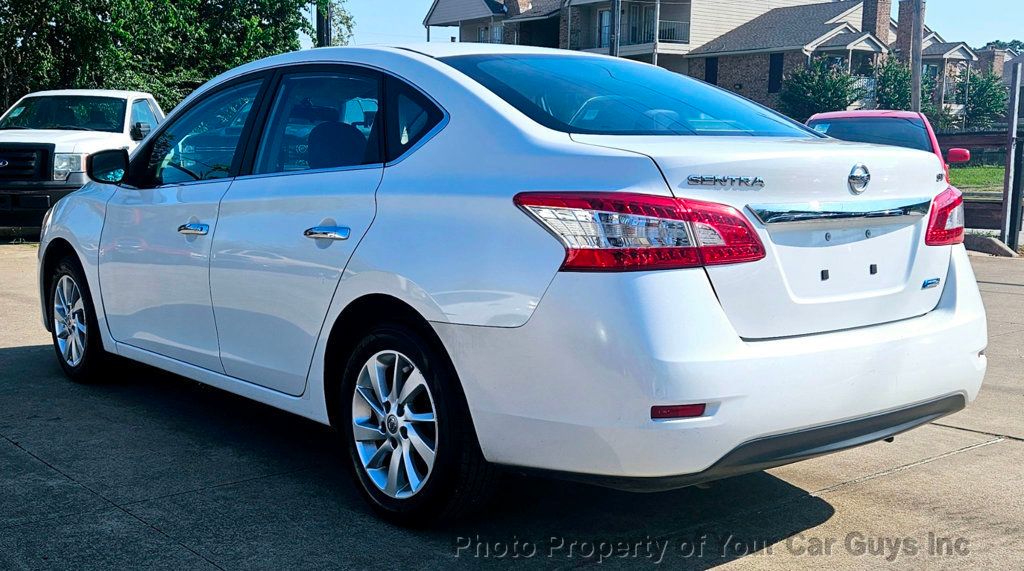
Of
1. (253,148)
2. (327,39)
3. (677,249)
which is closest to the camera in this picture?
(677,249)

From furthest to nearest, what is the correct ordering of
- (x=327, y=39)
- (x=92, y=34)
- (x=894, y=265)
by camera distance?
(x=92, y=34), (x=327, y=39), (x=894, y=265)

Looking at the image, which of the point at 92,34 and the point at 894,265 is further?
the point at 92,34

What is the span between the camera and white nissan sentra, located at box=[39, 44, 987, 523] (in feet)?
10.3

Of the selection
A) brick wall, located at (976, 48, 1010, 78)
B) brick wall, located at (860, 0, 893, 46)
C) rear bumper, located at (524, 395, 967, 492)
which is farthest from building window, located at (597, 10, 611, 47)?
rear bumper, located at (524, 395, 967, 492)

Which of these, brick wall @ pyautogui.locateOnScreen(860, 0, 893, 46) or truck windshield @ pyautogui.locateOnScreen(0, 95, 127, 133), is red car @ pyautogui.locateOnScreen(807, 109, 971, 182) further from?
brick wall @ pyautogui.locateOnScreen(860, 0, 893, 46)

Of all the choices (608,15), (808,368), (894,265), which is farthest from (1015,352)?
(608,15)

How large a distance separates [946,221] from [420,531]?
2072 millimetres

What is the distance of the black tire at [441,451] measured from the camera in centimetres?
353

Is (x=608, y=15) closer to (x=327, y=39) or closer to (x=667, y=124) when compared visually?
(x=327, y=39)

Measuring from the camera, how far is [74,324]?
19.5 feet

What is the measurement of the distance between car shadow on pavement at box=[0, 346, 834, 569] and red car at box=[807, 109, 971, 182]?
10193mm

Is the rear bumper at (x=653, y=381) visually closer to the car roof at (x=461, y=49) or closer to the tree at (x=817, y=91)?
the car roof at (x=461, y=49)

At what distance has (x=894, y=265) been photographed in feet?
11.8

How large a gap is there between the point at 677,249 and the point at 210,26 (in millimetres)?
26084
